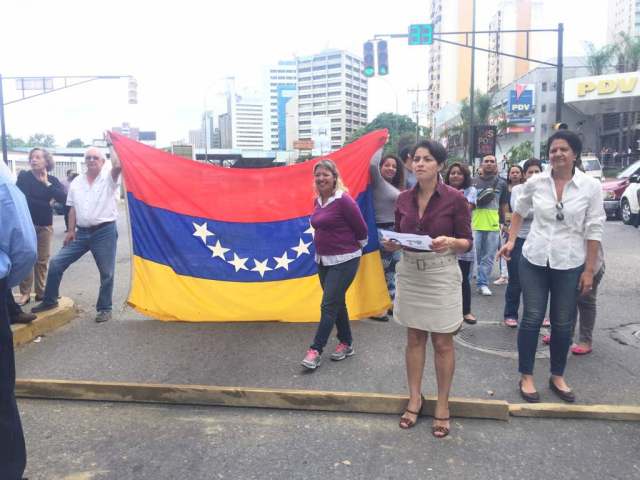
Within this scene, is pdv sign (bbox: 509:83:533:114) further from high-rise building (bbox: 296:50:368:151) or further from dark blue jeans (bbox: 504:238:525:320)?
high-rise building (bbox: 296:50:368:151)

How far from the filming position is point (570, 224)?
3.67 m

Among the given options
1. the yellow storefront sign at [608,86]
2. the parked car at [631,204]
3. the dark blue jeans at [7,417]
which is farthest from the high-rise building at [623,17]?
the dark blue jeans at [7,417]

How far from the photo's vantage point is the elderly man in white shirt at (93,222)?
5.66 meters

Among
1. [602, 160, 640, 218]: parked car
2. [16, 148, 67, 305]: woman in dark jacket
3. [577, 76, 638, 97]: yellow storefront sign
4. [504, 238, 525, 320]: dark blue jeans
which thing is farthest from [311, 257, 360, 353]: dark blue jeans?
[577, 76, 638, 97]: yellow storefront sign

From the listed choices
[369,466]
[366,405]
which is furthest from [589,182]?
[369,466]

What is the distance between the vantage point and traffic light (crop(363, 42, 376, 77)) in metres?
16.5

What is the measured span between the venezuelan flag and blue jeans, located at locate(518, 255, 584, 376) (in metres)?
1.95

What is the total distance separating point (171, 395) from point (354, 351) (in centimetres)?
172

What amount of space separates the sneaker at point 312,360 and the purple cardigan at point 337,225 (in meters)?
0.82

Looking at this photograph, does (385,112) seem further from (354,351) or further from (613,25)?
(354,351)

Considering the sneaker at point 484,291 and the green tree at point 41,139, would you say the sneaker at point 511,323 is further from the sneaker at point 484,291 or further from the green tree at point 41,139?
the green tree at point 41,139

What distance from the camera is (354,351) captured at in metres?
4.85

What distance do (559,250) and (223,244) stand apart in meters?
3.29

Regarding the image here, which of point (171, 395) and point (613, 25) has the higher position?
point (613, 25)
